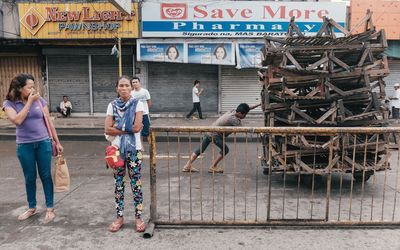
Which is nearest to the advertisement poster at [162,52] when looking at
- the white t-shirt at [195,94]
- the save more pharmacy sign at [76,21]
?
the save more pharmacy sign at [76,21]

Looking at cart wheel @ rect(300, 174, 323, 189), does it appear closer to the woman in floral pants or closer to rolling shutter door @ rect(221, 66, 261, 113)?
the woman in floral pants

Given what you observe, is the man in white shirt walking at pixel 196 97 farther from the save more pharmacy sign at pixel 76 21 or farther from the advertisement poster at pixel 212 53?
the save more pharmacy sign at pixel 76 21

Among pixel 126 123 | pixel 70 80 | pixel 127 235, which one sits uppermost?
pixel 70 80

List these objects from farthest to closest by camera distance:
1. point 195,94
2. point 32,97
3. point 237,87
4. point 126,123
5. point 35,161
Result: point 237,87
point 195,94
point 35,161
point 32,97
point 126,123

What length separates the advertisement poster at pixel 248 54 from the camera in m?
15.3

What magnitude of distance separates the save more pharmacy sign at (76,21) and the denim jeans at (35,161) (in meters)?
11.4

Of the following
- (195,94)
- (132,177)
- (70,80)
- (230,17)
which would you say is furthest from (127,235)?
(70,80)

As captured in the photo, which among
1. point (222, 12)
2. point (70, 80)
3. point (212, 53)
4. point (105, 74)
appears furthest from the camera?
point (70, 80)

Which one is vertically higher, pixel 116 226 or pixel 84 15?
pixel 84 15

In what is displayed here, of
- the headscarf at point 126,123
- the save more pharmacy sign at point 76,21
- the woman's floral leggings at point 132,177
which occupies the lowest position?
the woman's floral leggings at point 132,177

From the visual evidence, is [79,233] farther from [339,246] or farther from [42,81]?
[42,81]

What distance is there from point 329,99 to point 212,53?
973 cm

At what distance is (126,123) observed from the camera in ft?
14.0

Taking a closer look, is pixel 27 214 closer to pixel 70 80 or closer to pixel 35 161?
pixel 35 161
